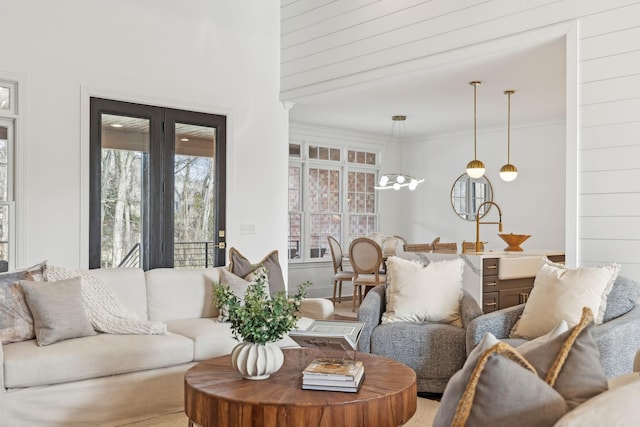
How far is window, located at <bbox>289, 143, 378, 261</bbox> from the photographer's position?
8.66m

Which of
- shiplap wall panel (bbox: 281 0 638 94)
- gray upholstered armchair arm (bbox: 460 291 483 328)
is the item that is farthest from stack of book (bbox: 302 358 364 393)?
shiplap wall panel (bbox: 281 0 638 94)

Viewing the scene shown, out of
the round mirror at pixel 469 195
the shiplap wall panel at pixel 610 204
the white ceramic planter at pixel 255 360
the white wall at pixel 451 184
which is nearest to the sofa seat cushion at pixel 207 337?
the white ceramic planter at pixel 255 360

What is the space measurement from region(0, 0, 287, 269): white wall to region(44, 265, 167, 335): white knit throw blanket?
1422mm

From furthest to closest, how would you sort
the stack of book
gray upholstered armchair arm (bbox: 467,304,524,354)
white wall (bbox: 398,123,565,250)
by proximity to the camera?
1. white wall (bbox: 398,123,565,250)
2. gray upholstered armchair arm (bbox: 467,304,524,354)
3. the stack of book

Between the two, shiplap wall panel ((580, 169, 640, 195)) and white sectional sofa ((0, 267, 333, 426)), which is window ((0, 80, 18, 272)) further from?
shiplap wall panel ((580, 169, 640, 195))

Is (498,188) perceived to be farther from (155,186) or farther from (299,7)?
(155,186)

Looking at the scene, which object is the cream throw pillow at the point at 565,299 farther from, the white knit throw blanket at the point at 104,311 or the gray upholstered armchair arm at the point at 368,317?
the white knit throw blanket at the point at 104,311

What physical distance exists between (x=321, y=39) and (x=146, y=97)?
74.3 inches

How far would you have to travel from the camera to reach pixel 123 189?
5.51 m

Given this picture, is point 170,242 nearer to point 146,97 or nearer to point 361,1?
point 146,97

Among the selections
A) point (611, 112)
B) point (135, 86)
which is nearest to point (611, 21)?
point (611, 112)

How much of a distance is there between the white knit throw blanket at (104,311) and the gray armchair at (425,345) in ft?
4.36

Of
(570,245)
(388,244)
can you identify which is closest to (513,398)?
(570,245)

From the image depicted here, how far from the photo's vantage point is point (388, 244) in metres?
8.17
